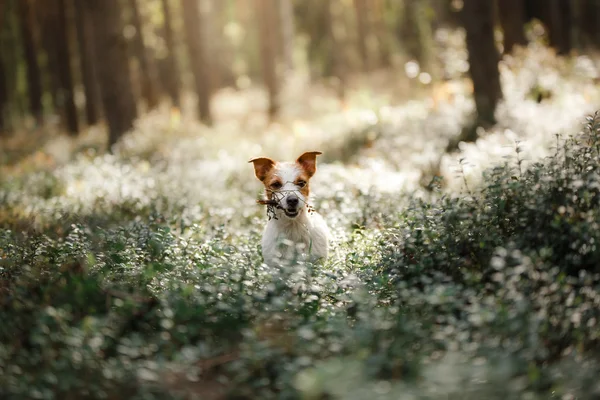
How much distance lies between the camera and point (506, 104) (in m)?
12.6

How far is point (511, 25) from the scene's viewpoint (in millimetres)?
18906

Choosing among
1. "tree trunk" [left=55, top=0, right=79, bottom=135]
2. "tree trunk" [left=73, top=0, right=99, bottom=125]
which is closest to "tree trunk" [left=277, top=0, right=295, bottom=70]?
"tree trunk" [left=73, top=0, right=99, bottom=125]

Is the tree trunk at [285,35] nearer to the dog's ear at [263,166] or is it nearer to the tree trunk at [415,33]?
the tree trunk at [415,33]

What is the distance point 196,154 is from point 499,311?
12.9 m

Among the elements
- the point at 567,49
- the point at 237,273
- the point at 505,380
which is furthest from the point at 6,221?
the point at 567,49

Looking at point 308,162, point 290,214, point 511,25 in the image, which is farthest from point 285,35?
point 290,214

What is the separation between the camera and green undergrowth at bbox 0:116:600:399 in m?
3.79

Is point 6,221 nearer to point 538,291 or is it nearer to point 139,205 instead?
point 139,205

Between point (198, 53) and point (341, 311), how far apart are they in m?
20.5

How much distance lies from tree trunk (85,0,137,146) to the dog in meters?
12.3

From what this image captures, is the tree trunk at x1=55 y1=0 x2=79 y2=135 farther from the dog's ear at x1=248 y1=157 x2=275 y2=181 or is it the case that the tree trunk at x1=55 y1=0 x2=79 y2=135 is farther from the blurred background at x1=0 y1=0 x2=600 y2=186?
the dog's ear at x1=248 y1=157 x2=275 y2=181

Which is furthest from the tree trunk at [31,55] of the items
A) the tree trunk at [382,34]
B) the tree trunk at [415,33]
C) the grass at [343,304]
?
the grass at [343,304]

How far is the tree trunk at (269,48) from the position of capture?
25.0 m

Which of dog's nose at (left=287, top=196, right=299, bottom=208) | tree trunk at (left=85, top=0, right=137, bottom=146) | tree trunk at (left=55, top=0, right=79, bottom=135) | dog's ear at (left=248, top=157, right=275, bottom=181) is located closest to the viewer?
dog's nose at (left=287, top=196, right=299, bottom=208)
